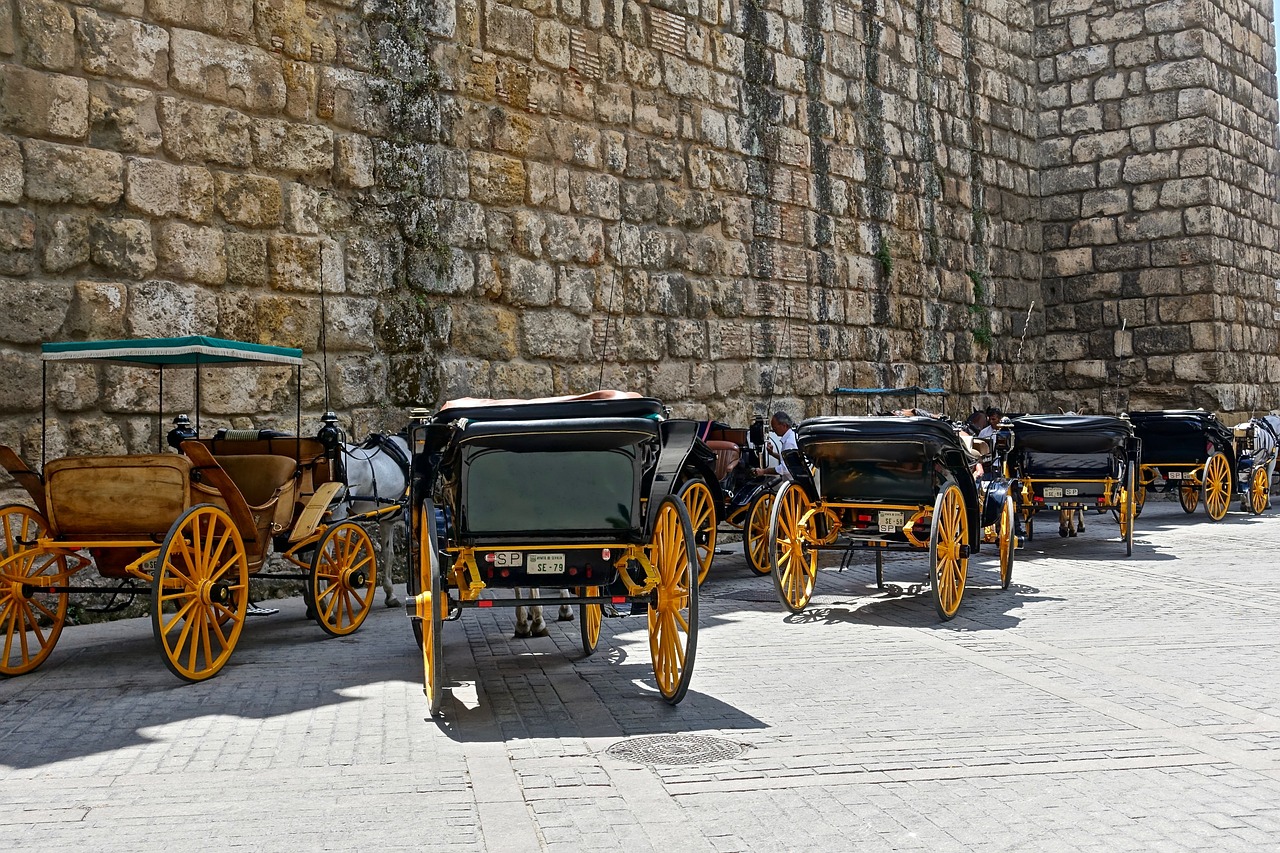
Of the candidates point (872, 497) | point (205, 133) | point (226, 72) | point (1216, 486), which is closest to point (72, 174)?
point (205, 133)

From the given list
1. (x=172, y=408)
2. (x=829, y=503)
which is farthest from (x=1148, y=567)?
(x=172, y=408)

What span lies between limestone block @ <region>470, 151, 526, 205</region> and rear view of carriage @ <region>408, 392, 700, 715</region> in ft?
18.2

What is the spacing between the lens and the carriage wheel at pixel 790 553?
28.0 feet

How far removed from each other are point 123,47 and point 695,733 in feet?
20.8

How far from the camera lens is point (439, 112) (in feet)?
36.4

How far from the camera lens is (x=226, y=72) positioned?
377 inches

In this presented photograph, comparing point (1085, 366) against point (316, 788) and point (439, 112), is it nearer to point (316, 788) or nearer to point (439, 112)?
point (439, 112)

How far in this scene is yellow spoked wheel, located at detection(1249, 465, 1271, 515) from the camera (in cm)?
1666

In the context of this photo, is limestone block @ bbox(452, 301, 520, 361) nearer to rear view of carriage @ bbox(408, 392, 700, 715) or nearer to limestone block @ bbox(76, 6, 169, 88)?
limestone block @ bbox(76, 6, 169, 88)

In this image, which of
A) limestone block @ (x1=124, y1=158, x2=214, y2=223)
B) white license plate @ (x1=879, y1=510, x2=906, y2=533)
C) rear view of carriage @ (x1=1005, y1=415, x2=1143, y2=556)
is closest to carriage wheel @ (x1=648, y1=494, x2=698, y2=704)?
white license plate @ (x1=879, y1=510, x2=906, y2=533)

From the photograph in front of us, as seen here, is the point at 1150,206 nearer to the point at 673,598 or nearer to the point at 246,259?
the point at 246,259

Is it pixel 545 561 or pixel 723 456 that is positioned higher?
pixel 723 456

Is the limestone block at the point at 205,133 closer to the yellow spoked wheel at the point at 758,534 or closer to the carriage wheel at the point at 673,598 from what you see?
the yellow spoked wheel at the point at 758,534

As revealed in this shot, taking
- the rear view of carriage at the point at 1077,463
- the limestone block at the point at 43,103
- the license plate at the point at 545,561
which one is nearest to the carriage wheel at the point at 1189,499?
the rear view of carriage at the point at 1077,463
